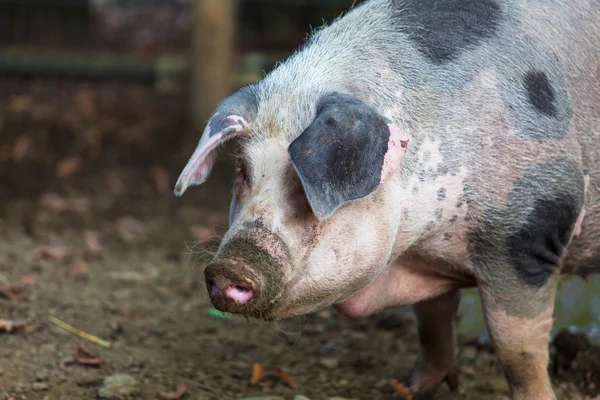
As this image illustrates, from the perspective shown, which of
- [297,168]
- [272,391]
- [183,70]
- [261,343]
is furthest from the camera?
[183,70]

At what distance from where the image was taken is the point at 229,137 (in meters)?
3.32

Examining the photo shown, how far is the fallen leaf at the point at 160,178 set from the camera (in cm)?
713

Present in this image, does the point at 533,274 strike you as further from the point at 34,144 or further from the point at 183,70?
the point at 183,70

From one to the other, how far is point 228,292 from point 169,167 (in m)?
4.44

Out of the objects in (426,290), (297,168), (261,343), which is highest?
(297,168)

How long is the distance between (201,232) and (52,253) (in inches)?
41.3

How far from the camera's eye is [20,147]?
7414 mm

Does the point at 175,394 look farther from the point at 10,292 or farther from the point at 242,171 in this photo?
the point at 10,292

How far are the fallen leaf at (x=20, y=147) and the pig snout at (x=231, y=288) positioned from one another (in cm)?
461

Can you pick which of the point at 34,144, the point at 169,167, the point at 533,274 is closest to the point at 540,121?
the point at 533,274

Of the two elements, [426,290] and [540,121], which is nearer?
[540,121]

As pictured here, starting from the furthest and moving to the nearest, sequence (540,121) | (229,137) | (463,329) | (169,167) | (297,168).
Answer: (169,167) < (463,329) < (540,121) < (229,137) < (297,168)

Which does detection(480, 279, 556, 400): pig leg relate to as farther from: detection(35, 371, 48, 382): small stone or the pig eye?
detection(35, 371, 48, 382): small stone

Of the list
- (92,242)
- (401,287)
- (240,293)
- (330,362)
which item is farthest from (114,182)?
(240,293)
